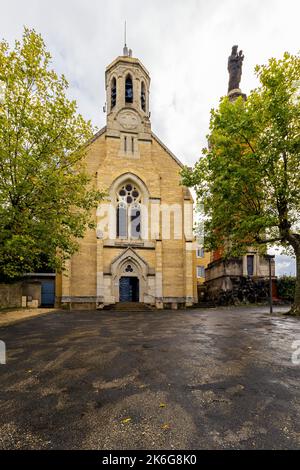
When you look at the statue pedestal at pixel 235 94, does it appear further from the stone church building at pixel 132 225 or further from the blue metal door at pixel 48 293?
the blue metal door at pixel 48 293

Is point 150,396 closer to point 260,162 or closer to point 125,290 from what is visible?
point 260,162

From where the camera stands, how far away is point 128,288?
76.3 ft

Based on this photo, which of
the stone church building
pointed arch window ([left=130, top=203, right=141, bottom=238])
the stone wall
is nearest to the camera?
the stone wall

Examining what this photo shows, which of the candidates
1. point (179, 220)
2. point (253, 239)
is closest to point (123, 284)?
point (179, 220)

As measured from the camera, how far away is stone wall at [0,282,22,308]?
16375mm

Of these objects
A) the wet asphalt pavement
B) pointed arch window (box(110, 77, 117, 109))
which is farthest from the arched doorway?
pointed arch window (box(110, 77, 117, 109))

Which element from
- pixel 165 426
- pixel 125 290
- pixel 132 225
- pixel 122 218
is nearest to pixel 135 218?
pixel 132 225

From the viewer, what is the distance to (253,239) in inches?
544

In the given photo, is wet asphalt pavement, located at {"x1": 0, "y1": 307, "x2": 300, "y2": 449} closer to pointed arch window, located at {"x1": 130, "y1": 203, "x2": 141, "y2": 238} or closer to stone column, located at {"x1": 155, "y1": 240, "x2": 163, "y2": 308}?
stone column, located at {"x1": 155, "y1": 240, "x2": 163, "y2": 308}

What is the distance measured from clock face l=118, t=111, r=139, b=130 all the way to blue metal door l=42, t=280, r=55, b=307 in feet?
56.4
